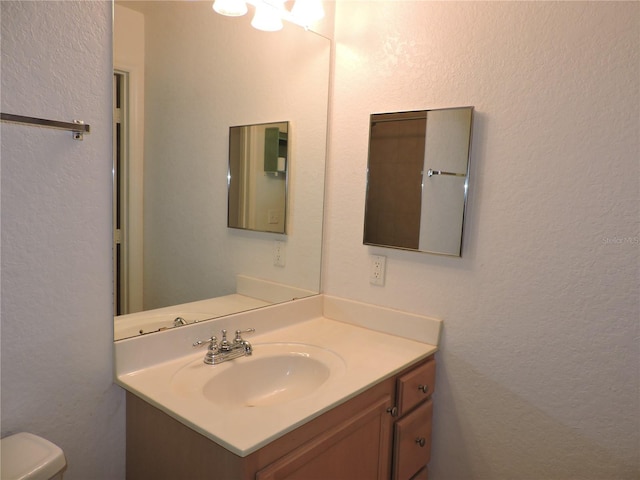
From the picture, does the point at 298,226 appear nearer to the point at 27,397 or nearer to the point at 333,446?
the point at 333,446

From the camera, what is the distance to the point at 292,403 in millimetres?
1156

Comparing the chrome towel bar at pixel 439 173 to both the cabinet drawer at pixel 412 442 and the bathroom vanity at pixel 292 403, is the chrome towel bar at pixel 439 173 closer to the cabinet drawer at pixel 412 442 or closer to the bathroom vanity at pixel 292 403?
the bathroom vanity at pixel 292 403

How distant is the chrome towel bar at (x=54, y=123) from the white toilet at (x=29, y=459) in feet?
2.48

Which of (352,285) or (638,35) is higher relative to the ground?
(638,35)

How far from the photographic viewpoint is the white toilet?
942 mm

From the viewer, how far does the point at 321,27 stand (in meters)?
1.87

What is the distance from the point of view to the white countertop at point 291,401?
3.34 ft

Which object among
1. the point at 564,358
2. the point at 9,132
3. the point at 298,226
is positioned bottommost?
the point at 564,358

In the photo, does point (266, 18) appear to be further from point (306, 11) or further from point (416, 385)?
point (416, 385)

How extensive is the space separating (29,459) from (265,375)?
0.72 metres

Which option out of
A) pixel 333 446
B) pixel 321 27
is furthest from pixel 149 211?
pixel 321 27

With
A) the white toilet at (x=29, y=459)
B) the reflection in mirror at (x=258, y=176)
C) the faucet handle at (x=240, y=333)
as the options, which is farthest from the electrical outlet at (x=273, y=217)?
the white toilet at (x=29, y=459)

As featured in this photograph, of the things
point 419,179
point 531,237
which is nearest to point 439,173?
point 419,179

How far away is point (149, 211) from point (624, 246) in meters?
1.45
